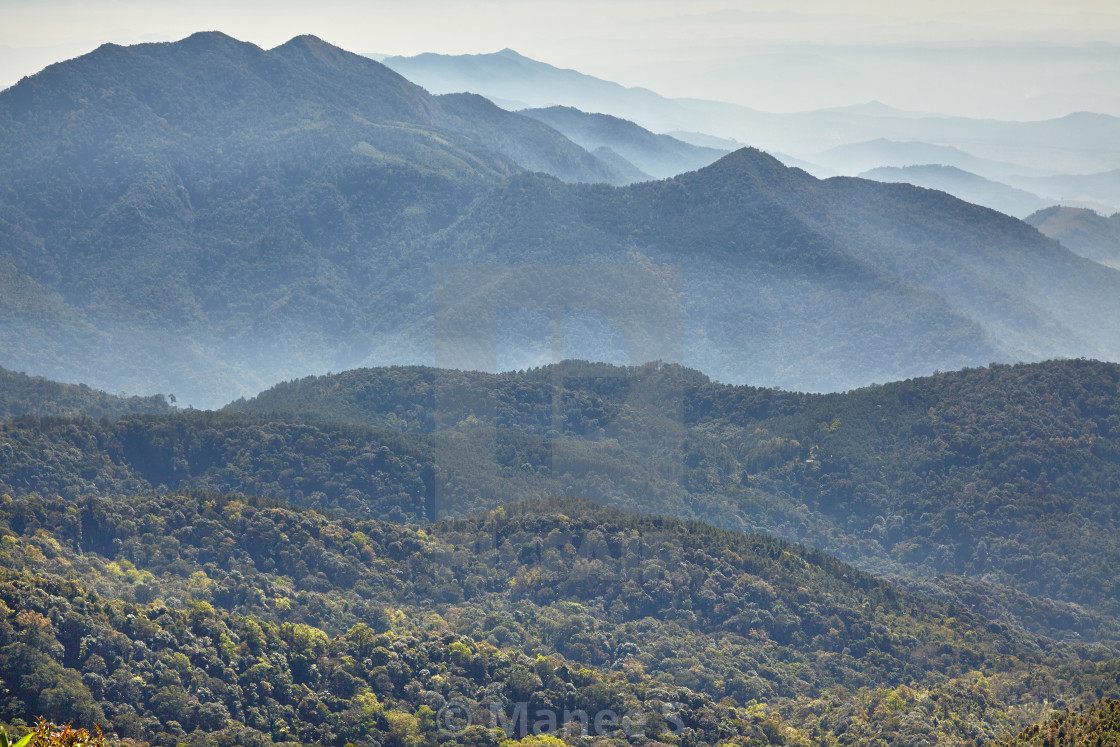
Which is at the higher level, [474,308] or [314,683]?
[474,308]

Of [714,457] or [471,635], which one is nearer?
[471,635]

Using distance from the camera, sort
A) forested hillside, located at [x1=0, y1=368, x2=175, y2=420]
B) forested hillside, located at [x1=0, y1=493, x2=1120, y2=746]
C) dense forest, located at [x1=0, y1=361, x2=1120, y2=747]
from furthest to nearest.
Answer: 1. forested hillside, located at [x1=0, y1=368, x2=175, y2=420]
2. dense forest, located at [x1=0, y1=361, x2=1120, y2=747]
3. forested hillside, located at [x1=0, y1=493, x2=1120, y2=746]

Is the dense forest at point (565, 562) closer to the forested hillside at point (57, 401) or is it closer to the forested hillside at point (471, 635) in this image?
the forested hillside at point (471, 635)

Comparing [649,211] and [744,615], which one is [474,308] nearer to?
[744,615]

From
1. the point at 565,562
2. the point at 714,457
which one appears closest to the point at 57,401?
the point at 714,457

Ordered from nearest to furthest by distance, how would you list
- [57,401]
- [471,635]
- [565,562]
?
[471,635] → [565,562] → [57,401]

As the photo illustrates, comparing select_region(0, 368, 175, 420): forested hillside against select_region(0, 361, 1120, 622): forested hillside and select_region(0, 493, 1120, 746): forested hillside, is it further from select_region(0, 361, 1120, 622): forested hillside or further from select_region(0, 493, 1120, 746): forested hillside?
select_region(0, 493, 1120, 746): forested hillside

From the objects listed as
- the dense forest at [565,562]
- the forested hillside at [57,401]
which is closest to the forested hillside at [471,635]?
the dense forest at [565,562]

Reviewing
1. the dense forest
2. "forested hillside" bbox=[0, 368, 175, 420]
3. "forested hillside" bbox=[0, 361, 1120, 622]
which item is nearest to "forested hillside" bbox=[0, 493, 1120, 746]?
the dense forest

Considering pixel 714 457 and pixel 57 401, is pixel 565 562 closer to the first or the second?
pixel 714 457

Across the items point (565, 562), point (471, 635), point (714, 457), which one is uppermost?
point (714, 457)

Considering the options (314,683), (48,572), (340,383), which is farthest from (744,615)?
(340,383)

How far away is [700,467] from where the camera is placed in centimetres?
10500

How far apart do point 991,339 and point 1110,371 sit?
89.9 m
